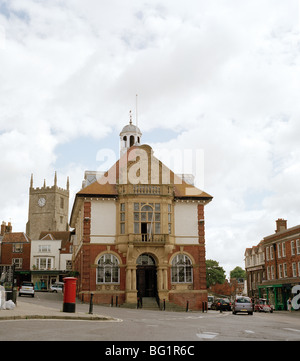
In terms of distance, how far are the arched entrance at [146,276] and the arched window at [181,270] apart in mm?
1692

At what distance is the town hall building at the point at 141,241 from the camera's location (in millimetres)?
36469

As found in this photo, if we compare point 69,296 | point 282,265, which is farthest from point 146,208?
point 282,265

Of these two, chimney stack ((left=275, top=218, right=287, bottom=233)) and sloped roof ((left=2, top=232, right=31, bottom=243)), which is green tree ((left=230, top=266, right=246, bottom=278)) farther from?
sloped roof ((left=2, top=232, right=31, bottom=243))

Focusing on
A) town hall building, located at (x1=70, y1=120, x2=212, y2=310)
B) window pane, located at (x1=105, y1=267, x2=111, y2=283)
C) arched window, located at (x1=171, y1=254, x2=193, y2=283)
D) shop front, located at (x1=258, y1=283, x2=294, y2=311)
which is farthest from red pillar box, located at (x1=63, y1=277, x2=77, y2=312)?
shop front, located at (x1=258, y1=283, x2=294, y2=311)

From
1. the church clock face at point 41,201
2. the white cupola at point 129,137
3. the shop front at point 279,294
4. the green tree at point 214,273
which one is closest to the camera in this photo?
the white cupola at point 129,137

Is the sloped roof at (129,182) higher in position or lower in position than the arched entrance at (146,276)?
higher

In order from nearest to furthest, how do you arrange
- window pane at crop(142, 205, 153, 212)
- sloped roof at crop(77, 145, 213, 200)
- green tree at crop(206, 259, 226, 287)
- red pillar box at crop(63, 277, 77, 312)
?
red pillar box at crop(63, 277, 77, 312) < window pane at crop(142, 205, 153, 212) < sloped roof at crop(77, 145, 213, 200) < green tree at crop(206, 259, 226, 287)

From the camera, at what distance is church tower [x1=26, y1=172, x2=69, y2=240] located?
130m

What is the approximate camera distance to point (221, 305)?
3788cm

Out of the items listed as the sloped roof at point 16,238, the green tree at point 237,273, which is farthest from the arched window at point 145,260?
the green tree at point 237,273

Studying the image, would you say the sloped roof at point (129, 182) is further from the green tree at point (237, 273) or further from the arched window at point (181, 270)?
the green tree at point (237, 273)

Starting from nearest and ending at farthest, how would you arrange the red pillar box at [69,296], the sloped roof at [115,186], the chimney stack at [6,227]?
1. the red pillar box at [69,296]
2. the sloped roof at [115,186]
3. the chimney stack at [6,227]
